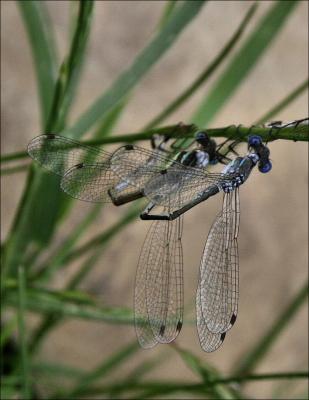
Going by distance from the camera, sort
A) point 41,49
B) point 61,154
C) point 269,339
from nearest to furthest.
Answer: point 61,154, point 41,49, point 269,339

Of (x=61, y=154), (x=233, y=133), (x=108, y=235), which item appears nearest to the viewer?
(x=233, y=133)

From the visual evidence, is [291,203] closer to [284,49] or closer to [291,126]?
[284,49]

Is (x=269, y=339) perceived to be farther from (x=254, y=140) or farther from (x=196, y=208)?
(x=254, y=140)

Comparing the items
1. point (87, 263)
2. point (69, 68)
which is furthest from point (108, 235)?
point (69, 68)

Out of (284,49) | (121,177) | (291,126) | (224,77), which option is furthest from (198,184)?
(284,49)

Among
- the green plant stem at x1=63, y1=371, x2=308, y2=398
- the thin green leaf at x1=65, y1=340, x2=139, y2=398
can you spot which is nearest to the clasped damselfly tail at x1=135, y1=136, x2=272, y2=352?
the green plant stem at x1=63, y1=371, x2=308, y2=398

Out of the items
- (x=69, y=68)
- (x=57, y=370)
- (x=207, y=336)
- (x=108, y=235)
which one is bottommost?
(x=57, y=370)

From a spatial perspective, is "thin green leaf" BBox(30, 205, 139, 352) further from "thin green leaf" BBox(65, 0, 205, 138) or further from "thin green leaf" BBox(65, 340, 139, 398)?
"thin green leaf" BBox(65, 0, 205, 138)
